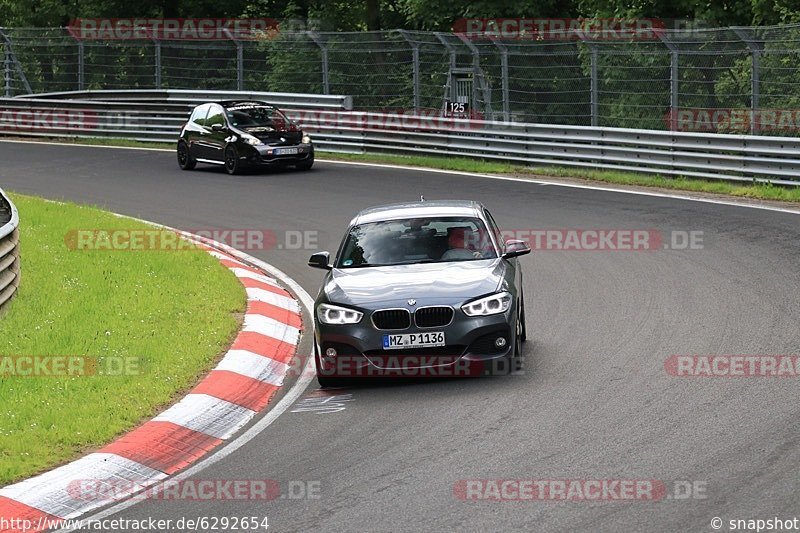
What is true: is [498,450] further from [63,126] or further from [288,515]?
[63,126]

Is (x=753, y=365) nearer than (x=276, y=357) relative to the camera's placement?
Yes

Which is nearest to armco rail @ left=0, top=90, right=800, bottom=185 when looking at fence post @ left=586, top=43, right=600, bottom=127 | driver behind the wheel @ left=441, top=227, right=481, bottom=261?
fence post @ left=586, top=43, right=600, bottom=127

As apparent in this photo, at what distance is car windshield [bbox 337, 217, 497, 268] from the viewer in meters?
11.7

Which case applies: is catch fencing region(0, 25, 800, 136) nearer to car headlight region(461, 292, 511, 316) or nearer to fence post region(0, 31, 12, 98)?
fence post region(0, 31, 12, 98)

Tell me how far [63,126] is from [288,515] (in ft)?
97.1

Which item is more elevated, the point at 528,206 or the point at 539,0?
the point at 539,0

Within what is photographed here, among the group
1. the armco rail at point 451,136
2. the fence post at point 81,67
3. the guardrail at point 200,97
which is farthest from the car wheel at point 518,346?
the fence post at point 81,67

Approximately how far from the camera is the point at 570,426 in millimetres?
9078

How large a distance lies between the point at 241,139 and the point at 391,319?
17.6 meters

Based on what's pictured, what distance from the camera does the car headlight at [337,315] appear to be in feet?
34.9

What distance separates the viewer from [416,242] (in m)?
11.8

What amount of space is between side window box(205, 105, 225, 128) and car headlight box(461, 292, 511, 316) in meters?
18.3

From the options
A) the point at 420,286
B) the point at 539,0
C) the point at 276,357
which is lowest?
the point at 276,357

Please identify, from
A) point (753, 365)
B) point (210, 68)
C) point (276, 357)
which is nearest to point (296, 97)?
point (210, 68)
